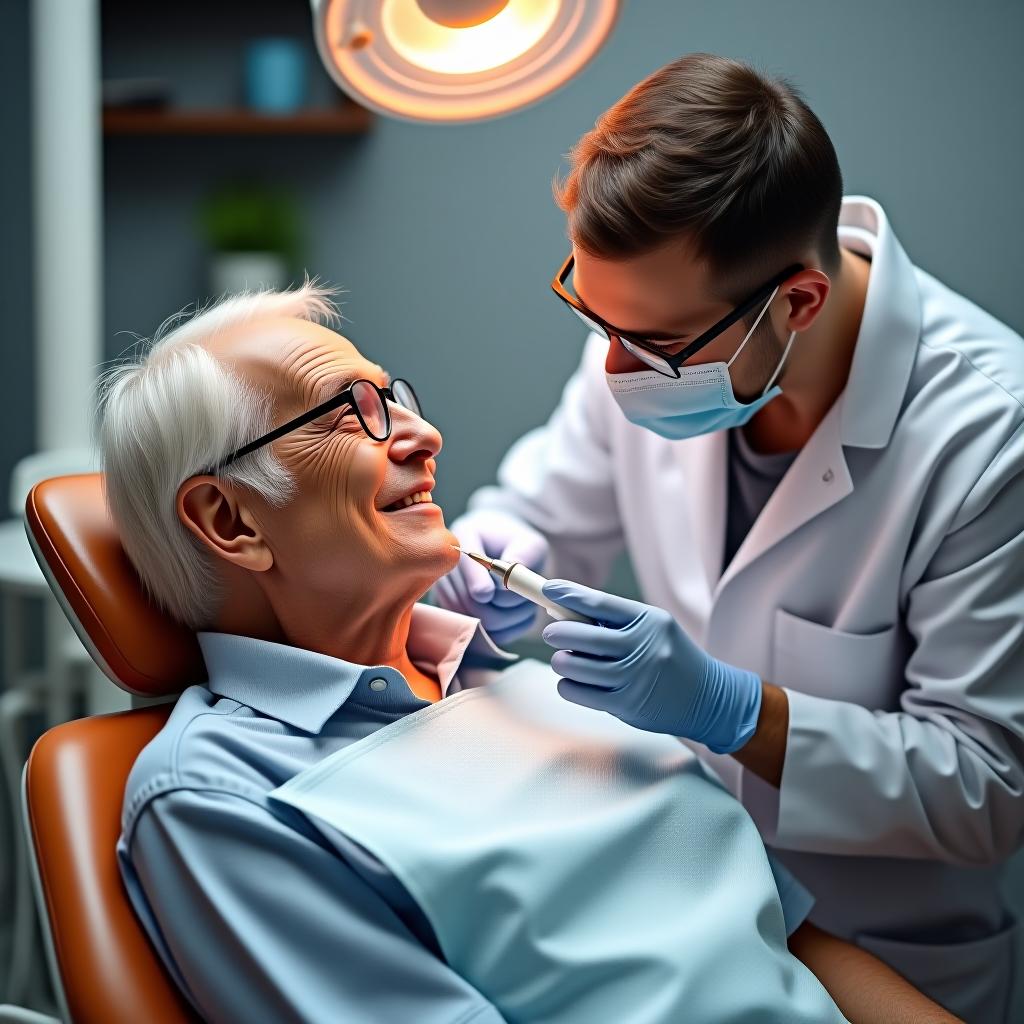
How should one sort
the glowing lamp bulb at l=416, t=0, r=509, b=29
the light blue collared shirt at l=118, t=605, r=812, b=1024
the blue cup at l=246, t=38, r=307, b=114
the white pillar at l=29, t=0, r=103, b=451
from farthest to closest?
the blue cup at l=246, t=38, r=307, b=114 < the white pillar at l=29, t=0, r=103, b=451 < the glowing lamp bulb at l=416, t=0, r=509, b=29 < the light blue collared shirt at l=118, t=605, r=812, b=1024

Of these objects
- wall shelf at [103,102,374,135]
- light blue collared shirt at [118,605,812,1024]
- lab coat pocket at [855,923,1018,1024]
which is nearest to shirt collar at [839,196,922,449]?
lab coat pocket at [855,923,1018,1024]

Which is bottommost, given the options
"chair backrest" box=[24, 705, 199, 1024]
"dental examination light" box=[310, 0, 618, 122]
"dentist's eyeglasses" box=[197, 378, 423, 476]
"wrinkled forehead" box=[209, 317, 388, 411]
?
"chair backrest" box=[24, 705, 199, 1024]

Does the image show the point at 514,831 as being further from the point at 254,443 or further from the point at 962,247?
the point at 962,247

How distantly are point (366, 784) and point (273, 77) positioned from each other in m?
2.09

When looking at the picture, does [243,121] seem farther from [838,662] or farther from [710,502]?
[838,662]

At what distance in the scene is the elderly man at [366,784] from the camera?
40.8 inches

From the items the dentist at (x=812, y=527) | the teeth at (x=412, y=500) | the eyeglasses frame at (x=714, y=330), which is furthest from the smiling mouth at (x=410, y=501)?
the eyeglasses frame at (x=714, y=330)

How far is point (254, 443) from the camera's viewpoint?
1268 millimetres

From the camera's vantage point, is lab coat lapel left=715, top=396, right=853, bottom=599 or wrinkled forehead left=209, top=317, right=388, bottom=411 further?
lab coat lapel left=715, top=396, right=853, bottom=599

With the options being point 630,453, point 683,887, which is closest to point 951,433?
point 630,453

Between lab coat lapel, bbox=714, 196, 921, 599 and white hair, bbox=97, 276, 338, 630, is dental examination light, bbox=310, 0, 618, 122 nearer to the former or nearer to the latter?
white hair, bbox=97, 276, 338, 630

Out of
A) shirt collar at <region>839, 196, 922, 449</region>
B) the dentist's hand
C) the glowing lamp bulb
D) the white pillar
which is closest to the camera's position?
the glowing lamp bulb

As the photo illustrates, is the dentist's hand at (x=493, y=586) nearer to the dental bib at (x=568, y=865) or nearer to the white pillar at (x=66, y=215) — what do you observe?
the dental bib at (x=568, y=865)

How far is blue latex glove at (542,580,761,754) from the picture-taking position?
1255mm
